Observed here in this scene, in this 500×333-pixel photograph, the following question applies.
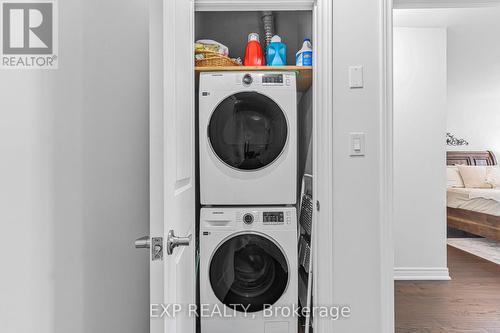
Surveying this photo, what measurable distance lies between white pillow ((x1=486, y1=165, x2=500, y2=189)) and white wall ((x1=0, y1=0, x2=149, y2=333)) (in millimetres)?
5903

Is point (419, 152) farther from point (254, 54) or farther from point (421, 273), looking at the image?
point (254, 54)

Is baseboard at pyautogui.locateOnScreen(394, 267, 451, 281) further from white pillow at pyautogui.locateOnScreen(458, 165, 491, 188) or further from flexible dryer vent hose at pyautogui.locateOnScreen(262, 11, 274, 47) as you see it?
white pillow at pyautogui.locateOnScreen(458, 165, 491, 188)

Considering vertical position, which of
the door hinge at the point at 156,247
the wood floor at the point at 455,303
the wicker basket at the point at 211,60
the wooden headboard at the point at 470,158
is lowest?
the wood floor at the point at 455,303

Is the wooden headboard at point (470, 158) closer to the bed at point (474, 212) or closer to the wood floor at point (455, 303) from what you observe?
the bed at point (474, 212)

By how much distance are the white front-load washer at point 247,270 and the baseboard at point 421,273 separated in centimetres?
167

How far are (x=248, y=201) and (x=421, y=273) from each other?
219 centimetres

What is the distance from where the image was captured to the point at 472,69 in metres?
4.73

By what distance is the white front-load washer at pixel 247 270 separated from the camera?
1.89 m

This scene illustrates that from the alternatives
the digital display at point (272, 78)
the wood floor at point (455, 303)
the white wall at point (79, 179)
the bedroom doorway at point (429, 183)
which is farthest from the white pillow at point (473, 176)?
the white wall at point (79, 179)

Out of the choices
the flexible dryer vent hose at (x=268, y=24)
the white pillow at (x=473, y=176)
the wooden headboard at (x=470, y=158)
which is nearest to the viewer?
the flexible dryer vent hose at (x=268, y=24)

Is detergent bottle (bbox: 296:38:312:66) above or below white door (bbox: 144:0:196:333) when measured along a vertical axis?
above

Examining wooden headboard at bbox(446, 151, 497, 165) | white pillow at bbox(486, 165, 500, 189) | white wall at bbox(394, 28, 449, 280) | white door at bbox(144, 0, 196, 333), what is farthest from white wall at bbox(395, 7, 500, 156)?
white door at bbox(144, 0, 196, 333)

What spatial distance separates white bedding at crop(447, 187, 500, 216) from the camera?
419cm

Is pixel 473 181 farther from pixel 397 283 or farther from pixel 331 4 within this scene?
pixel 331 4
